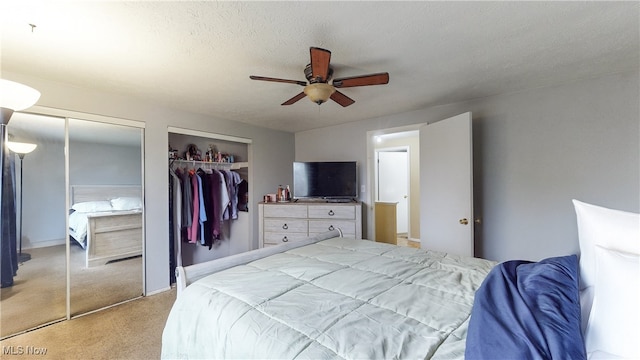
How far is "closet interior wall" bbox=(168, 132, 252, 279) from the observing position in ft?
11.6

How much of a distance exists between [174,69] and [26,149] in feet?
4.97

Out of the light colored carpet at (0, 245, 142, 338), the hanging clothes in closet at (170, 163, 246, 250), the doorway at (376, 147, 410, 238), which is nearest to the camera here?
the light colored carpet at (0, 245, 142, 338)

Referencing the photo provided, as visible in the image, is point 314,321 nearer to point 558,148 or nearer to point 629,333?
point 629,333

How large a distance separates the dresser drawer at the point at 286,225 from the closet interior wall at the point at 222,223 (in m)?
0.39

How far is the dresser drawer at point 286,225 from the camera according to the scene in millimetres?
3490

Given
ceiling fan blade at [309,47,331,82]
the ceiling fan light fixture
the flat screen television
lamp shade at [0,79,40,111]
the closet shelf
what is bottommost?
the flat screen television

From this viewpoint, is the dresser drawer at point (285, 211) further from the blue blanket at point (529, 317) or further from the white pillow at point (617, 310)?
the white pillow at point (617, 310)

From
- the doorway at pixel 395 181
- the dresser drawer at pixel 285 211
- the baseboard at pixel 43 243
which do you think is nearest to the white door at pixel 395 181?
the doorway at pixel 395 181

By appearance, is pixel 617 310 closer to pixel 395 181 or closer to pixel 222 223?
pixel 222 223

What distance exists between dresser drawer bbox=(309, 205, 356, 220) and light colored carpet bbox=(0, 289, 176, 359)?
190 cm

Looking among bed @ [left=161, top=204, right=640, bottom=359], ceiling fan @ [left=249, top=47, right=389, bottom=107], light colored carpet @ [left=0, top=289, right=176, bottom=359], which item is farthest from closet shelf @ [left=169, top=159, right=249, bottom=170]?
bed @ [left=161, top=204, right=640, bottom=359]

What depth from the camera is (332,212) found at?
3402mm

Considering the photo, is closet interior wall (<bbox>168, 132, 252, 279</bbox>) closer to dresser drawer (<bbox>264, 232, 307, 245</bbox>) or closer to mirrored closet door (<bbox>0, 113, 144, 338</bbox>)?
dresser drawer (<bbox>264, 232, 307, 245</bbox>)

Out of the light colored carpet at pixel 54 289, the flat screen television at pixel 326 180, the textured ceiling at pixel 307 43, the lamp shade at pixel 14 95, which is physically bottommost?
the light colored carpet at pixel 54 289
